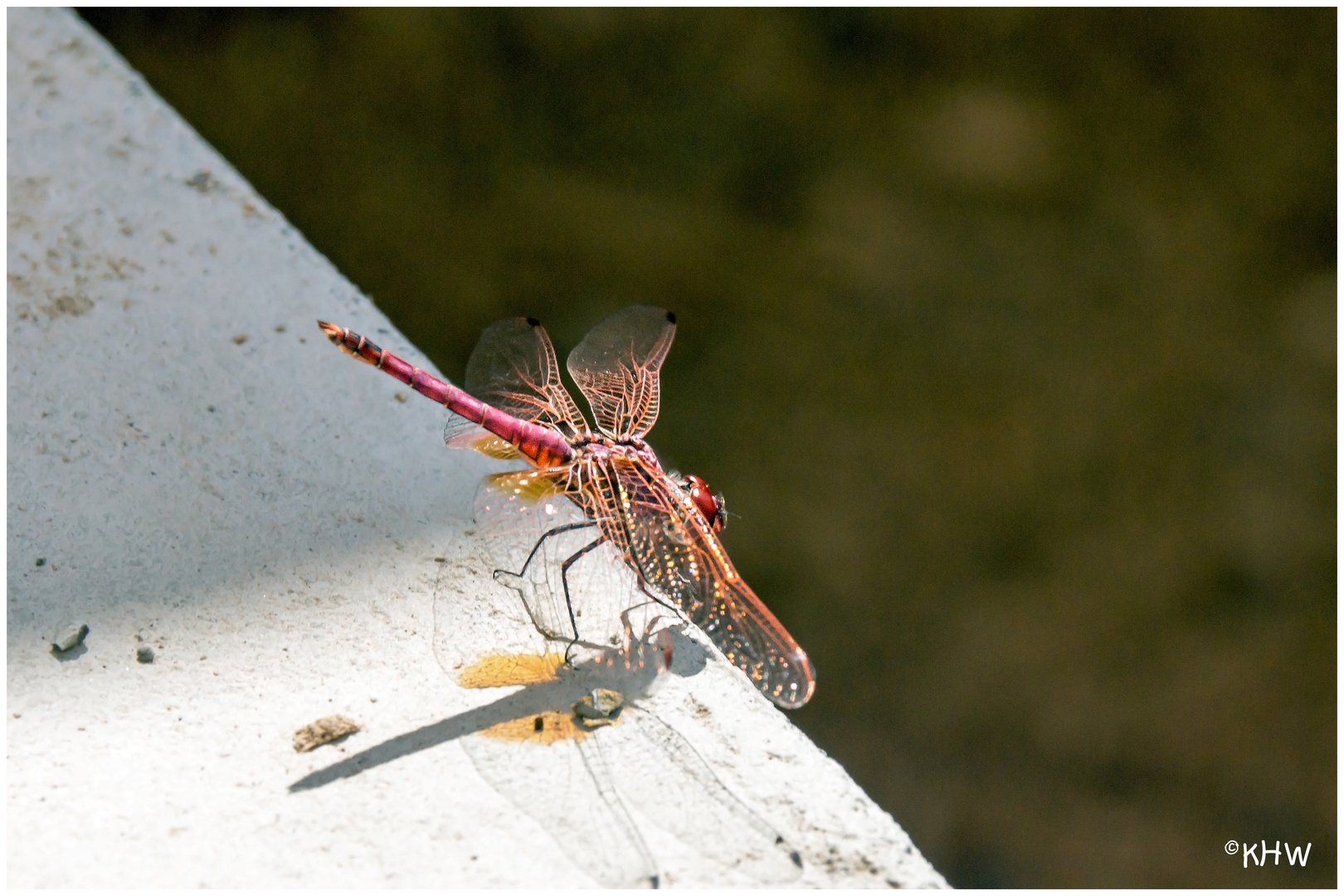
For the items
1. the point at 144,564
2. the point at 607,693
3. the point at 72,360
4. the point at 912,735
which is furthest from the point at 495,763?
the point at 912,735

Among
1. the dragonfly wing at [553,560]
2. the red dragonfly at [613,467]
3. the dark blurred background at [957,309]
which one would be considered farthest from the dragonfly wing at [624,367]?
the dark blurred background at [957,309]

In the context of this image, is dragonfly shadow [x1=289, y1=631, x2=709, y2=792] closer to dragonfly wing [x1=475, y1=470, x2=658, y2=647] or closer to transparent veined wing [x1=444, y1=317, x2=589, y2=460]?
dragonfly wing [x1=475, y1=470, x2=658, y2=647]

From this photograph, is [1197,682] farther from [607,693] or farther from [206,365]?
[206,365]

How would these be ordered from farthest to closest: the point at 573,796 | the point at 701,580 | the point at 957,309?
the point at 957,309 < the point at 701,580 < the point at 573,796

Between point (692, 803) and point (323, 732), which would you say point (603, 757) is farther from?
point (323, 732)

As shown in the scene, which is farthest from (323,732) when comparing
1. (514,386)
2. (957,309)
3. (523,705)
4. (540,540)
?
(957,309)
